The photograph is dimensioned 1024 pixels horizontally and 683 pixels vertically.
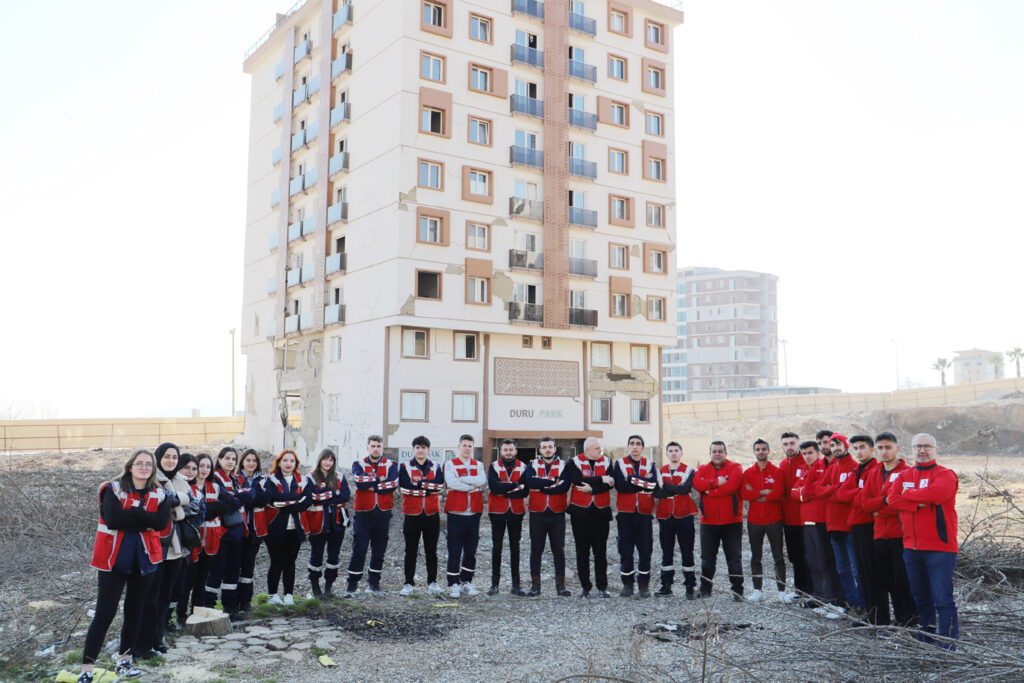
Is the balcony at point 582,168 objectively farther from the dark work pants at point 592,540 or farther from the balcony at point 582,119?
the dark work pants at point 592,540

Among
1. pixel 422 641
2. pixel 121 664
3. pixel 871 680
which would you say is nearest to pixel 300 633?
pixel 422 641

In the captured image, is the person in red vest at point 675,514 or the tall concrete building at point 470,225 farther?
the tall concrete building at point 470,225

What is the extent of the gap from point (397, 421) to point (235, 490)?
19496 mm

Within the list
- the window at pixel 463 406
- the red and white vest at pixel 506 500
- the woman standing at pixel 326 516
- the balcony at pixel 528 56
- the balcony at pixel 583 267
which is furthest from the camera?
the balcony at pixel 583 267

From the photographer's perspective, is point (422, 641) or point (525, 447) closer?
point (422, 641)

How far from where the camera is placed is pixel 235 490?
1045cm

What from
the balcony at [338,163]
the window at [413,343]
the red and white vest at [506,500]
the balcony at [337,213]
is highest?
the balcony at [338,163]

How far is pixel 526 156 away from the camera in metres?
33.3

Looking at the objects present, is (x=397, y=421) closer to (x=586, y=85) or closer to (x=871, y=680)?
(x=586, y=85)

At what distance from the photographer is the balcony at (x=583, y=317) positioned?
112 ft

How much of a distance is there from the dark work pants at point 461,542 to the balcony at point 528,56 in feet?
83.8

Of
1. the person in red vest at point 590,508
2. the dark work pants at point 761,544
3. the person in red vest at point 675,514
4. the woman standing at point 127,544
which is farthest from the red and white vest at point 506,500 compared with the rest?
the woman standing at point 127,544

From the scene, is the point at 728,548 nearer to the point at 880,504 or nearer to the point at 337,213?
the point at 880,504

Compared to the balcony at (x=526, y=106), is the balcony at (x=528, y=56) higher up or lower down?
higher up
